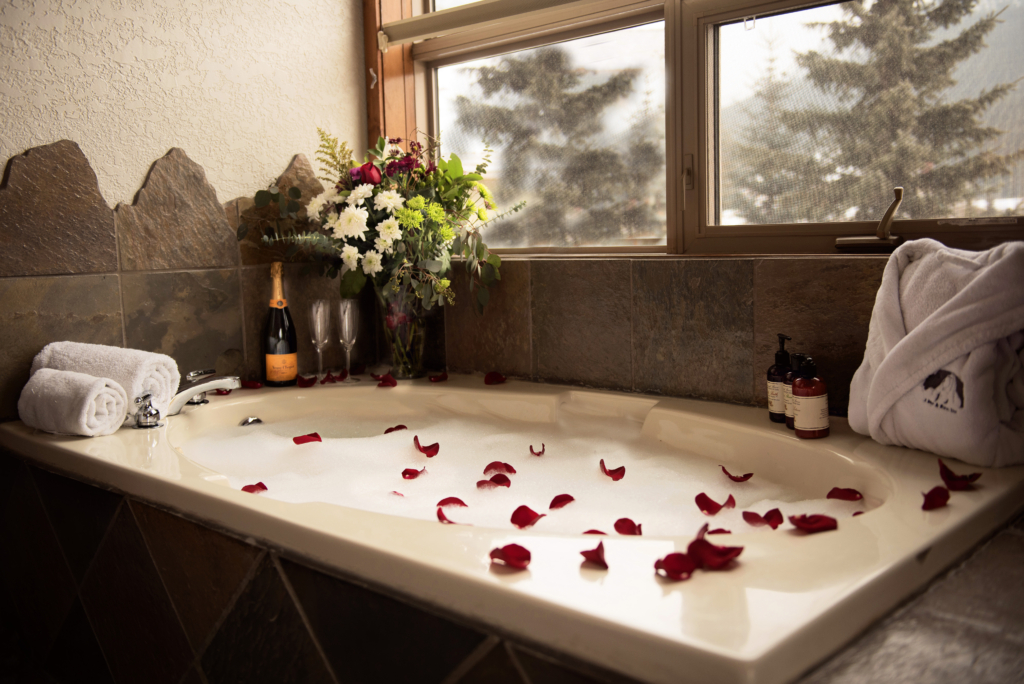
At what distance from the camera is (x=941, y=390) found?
1164 mm

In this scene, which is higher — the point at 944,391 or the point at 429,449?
the point at 944,391

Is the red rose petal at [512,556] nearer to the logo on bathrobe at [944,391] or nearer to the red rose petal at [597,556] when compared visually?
the red rose petal at [597,556]

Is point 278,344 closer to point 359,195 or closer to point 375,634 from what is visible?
point 359,195

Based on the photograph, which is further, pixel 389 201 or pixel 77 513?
pixel 389 201

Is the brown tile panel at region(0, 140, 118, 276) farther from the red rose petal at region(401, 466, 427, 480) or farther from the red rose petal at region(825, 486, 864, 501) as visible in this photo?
the red rose petal at region(825, 486, 864, 501)

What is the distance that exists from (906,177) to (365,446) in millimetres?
1287

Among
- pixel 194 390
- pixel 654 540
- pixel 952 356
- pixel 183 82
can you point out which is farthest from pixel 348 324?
pixel 952 356

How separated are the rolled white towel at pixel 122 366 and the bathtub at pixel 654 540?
0.08 metres

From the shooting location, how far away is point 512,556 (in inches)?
32.0

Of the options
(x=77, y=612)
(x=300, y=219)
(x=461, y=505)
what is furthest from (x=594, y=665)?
(x=300, y=219)

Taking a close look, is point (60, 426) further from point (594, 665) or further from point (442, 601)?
point (594, 665)

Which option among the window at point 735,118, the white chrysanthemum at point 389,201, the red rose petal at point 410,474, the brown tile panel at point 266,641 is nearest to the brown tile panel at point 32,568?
the brown tile panel at point 266,641

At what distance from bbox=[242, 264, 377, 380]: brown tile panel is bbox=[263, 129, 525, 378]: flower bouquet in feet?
0.29

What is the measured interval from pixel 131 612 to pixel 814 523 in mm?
1104
